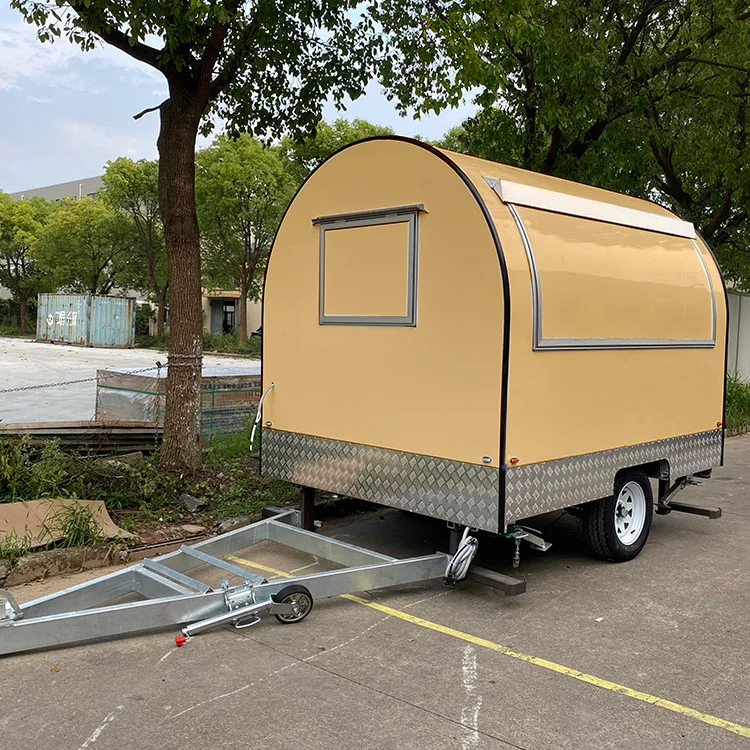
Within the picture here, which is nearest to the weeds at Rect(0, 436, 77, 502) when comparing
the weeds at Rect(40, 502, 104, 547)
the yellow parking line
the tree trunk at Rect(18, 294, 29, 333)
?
the weeds at Rect(40, 502, 104, 547)

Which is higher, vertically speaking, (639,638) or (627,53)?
(627,53)

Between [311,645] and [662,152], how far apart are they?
1411cm

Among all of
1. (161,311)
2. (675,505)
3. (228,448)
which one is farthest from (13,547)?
(161,311)

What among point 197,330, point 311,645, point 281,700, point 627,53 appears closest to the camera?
point 281,700

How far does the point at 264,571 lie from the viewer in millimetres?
6238

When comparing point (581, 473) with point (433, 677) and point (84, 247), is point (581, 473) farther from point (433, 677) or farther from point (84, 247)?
point (84, 247)

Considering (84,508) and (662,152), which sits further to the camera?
(662,152)

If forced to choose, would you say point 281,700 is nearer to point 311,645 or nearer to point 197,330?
point 311,645

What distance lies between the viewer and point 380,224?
19.5ft

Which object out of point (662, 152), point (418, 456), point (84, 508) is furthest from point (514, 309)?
point (662, 152)

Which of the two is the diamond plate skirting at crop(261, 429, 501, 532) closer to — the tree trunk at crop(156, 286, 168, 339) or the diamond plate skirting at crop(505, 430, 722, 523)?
the diamond plate skirting at crop(505, 430, 722, 523)

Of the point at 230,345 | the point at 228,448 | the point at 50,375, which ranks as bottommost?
the point at 228,448

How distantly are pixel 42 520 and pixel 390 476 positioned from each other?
283 centimetres

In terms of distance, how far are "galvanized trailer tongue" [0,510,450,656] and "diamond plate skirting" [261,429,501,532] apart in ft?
1.49
